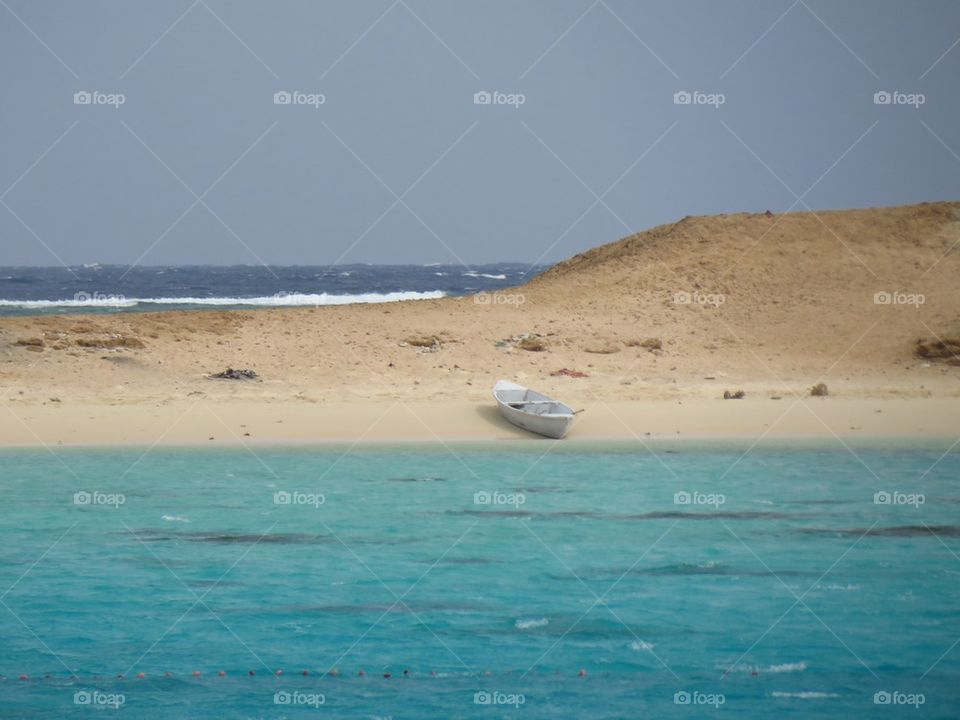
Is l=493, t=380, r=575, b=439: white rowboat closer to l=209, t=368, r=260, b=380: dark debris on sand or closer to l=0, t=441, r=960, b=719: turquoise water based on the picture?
l=0, t=441, r=960, b=719: turquoise water

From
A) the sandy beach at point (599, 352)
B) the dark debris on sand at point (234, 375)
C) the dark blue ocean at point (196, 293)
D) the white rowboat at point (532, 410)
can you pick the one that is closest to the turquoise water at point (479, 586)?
the white rowboat at point (532, 410)

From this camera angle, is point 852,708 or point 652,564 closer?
point 852,708

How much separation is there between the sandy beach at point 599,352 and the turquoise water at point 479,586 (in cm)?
259

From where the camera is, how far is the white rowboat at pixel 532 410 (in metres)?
22.0

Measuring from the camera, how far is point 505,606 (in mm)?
12602

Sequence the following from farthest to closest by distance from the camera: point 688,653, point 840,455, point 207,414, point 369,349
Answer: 1. point 369,349
2. point 207,414
3. point 840,455
4. point 688,653

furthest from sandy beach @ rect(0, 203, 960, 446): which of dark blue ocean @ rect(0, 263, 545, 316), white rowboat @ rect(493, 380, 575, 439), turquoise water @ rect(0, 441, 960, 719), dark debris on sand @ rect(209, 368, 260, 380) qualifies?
dark blue ocean @ rect(0, 263, 545, 316)

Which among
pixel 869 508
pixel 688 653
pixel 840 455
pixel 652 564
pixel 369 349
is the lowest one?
pixel 688 653

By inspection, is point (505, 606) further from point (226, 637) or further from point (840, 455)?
point (840, 455)

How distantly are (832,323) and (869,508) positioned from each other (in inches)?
538

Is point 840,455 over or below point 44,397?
below

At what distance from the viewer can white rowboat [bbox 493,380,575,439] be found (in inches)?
864

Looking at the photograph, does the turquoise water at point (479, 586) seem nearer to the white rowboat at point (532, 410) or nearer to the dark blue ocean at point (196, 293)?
the white rowboat at point (532, 410)

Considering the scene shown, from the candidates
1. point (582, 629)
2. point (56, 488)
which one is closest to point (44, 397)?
point (56, 488)
